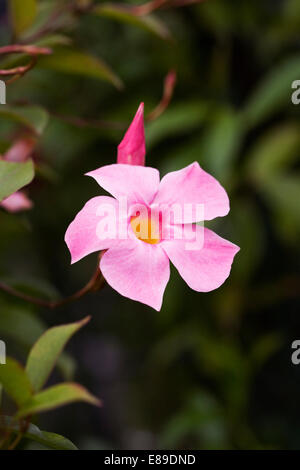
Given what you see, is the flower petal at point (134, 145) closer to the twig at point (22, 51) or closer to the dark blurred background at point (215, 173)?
the twig at point (22, 51)

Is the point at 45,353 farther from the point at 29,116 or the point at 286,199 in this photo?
the point at 286,199

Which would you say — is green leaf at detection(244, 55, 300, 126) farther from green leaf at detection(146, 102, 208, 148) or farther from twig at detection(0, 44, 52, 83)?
twig at detection(0, 44, 52, 83)

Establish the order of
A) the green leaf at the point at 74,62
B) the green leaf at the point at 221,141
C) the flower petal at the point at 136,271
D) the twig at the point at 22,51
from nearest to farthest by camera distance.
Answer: the flower petal at the point at 136,271
the twig at the point at 22,51
the green leaf at the point at 74,62
the green leaf at the point at 221,141

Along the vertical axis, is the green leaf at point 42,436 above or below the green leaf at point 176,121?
below

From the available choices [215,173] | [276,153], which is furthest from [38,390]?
[276,153]

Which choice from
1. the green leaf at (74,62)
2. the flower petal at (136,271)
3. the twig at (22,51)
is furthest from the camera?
the green leaf at (74,62)

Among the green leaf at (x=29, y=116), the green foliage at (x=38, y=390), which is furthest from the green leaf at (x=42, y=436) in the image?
the green leaf at (x=29, y=116)
